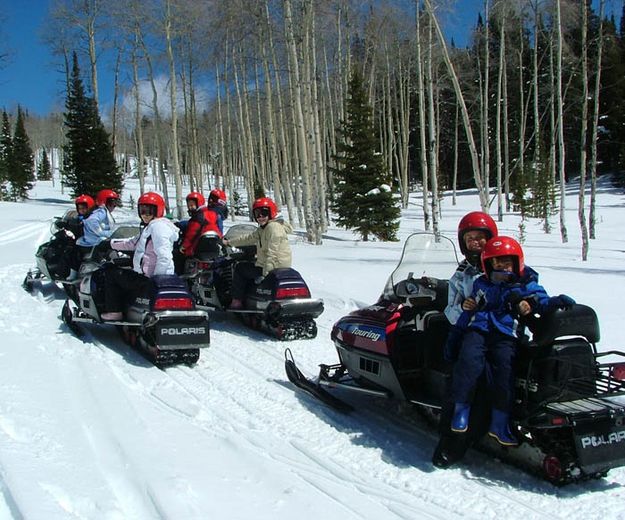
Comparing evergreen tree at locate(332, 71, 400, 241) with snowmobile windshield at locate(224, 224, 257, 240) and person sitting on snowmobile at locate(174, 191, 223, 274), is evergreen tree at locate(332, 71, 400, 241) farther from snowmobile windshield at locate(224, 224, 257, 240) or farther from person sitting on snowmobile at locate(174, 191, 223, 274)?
person sitting on snowmobile at locate(174, 191, 223, 274)

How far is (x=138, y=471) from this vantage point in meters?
3.34

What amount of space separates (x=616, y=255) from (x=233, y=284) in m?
12.4

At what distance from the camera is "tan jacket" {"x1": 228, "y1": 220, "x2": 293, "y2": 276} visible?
7.26 meters

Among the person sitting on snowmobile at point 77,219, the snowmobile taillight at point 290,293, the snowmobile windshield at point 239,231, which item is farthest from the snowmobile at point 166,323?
the person sitting on snowmobile at point 77,219

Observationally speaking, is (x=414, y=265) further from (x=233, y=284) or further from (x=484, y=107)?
(x=484, y=107)

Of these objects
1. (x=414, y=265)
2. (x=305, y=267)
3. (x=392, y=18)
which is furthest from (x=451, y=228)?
(x=414, y=265)

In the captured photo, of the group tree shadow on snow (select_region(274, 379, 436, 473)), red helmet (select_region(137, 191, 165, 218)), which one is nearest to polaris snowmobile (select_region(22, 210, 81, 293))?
red helmet (select_region(137, 191, 165, 218))

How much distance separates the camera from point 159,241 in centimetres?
611

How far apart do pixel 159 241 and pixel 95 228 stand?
11.8 feet

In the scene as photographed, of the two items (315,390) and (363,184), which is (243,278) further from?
(363,184)

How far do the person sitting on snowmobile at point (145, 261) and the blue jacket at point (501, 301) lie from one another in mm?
3416

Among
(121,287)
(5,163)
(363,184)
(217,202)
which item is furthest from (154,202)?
(5,163)

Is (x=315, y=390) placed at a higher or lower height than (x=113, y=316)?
lower

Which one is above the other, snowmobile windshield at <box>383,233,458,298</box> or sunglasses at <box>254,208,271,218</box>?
sunglasses at <box>254,208,271,218</box>
